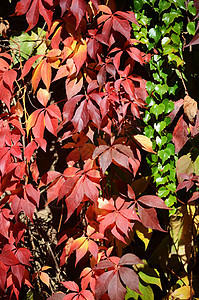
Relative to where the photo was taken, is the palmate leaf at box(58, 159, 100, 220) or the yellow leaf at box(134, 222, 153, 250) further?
the yellow leaf at box(134, 222, 153, 250)

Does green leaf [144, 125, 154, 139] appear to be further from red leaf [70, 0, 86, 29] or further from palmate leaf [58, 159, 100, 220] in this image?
red leaf [70, 0, 86, 29]

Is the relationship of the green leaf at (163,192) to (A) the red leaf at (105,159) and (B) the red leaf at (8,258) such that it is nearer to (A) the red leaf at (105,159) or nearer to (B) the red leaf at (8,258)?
(A) the red leaf at (105,159)

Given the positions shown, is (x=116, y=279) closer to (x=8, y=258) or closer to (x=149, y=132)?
(x=8, y=258)

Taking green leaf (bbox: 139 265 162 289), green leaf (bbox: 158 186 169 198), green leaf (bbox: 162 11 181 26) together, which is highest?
green leaf (bbox: 162 11 181 26)

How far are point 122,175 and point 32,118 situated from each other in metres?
0.53

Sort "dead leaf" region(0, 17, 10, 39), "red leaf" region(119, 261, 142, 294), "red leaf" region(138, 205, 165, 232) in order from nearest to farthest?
"red leaf" region(119, 261, 142, 294)
"red leaf" region(138, 205, 165, 232)
"dead leaf" region(0, 17, 10, 39)

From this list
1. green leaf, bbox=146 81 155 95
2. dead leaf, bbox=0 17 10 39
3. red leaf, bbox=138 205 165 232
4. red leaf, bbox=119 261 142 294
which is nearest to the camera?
red leaf, bbox=119 261 142 294

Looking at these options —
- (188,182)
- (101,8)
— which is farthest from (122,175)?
(101,8)

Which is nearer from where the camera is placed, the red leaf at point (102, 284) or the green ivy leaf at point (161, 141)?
the red leaf at point (102, 284)

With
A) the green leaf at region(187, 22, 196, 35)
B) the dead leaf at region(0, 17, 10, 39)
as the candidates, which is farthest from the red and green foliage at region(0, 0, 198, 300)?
the dead leaf at region(0, 17, 10, 39)

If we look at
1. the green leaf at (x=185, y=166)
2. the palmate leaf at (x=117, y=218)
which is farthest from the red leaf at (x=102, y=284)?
the green leaf at (x=185, y=166)

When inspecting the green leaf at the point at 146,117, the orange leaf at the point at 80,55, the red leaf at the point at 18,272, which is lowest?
the red leaf at the point at 18,272

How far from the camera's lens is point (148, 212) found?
1180mm

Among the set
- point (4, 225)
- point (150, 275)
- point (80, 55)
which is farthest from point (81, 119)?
point (150, 275)
